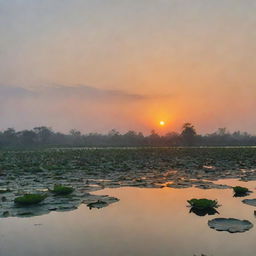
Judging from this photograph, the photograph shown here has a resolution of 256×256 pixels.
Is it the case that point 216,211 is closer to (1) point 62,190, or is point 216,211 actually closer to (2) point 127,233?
(2) point 127,233

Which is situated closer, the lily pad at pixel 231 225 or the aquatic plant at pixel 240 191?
the lily pad at pixel 231 225

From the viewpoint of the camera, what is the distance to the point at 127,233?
4520mm

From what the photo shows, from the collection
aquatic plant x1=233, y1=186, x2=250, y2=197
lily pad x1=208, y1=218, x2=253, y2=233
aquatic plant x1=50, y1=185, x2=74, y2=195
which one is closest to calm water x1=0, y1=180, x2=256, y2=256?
lily pad x1=208, y1=218, x2=253, y2=233

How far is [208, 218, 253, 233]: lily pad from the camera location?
4.52 m

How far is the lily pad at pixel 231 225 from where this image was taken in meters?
4.52

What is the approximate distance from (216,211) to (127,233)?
2.05 metres

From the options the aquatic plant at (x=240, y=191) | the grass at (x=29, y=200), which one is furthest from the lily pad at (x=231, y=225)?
the grass at (x=29, y=200)

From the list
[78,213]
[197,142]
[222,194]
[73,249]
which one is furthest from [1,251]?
[197,142]

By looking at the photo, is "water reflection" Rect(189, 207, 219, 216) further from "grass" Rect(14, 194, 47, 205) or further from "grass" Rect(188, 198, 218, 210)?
"grass" Rect(14, 194, 47, 205)

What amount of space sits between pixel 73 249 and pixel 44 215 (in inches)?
69.6

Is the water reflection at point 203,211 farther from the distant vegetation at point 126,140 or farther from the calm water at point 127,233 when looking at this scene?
the distant vegetation at point 126,140

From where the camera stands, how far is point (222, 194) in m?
7.58

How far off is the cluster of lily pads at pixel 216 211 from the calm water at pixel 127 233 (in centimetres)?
11

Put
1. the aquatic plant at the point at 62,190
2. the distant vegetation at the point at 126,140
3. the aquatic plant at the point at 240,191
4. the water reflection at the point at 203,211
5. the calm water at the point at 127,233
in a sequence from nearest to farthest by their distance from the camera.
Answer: the calm water at the point at 127,233
the water reflection at the point at 203,211
the aquatic plant at the point at 62,190
the aquatic plant at the point at 240,191
the distant vegetation at the point at 126,140
